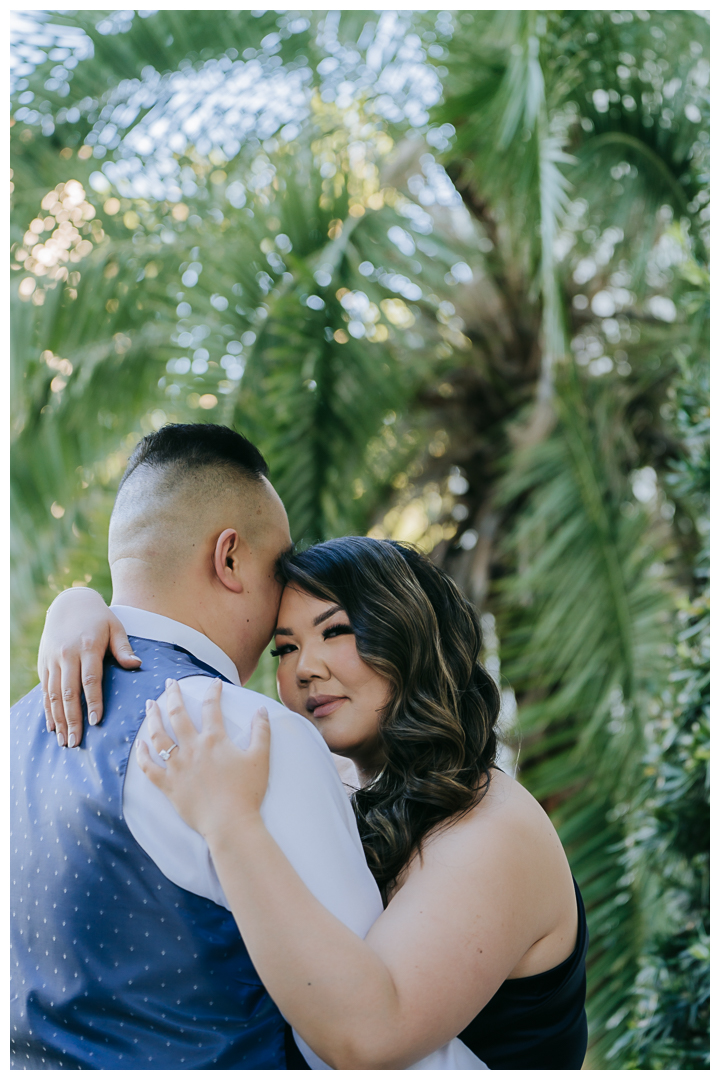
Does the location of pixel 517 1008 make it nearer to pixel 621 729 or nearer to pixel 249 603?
pixel 249 603

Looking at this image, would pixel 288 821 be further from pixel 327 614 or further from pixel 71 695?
pixel 327 614

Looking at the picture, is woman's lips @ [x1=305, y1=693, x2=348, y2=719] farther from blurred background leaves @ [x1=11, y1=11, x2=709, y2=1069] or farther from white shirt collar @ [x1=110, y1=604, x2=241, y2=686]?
blurred background leaves @ [x1=11, y1=11, x2=709, y2=1069]

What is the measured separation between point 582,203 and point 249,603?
3093 mm

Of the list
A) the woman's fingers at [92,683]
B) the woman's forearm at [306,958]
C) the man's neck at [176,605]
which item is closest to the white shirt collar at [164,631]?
the man's neck at [176,605]

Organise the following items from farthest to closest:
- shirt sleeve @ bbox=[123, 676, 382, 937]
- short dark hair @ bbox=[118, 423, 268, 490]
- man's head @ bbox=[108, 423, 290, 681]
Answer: short dark hair @ bbox=[118, 423, 268, 490]
man's head @ bbox=[108, 423, 290, 681]
shirt sleeve @ bbox=[123, 676, 382, 937]

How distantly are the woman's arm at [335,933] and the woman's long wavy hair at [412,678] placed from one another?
24 centimetres

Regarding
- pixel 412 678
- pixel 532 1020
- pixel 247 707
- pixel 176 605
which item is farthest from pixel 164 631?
pixel 532 1020

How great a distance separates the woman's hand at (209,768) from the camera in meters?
1.17

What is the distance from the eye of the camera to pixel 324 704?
1767mm

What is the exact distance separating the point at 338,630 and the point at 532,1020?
79 centimetres

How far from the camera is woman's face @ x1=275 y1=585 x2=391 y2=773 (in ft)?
5.77

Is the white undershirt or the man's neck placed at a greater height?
the man's neck

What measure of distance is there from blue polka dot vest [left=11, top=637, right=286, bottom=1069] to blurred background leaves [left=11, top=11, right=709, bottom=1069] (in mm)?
1717

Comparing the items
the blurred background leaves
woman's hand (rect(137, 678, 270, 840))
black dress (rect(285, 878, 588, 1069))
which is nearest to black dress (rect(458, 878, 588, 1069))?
black dress (rect(285, 878, 588, 1069))
